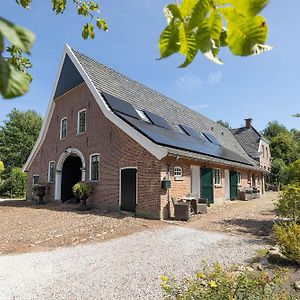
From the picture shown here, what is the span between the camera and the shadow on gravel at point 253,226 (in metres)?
9.37

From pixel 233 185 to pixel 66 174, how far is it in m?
12.3

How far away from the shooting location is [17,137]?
149ft

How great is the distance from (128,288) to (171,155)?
7.78 m

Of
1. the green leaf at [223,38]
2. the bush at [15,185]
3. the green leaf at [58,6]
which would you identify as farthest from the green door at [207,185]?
the bush at [15,185]

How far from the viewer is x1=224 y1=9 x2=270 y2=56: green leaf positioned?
767mm

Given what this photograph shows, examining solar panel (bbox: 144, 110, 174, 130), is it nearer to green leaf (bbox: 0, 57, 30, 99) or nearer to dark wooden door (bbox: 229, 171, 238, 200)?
dark wooden door (bbox: 229, 171, 238, 200)

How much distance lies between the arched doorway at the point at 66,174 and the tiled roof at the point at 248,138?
2064cm

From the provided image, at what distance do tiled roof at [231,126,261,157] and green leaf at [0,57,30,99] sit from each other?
32.9 metres

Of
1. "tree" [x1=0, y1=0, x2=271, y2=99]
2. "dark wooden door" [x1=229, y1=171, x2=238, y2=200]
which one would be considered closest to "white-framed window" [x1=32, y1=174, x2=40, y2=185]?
"dark wooden door" [x1=229, y1=171, x2=238, y2=200]

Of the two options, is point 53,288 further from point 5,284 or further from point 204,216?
point 204,216

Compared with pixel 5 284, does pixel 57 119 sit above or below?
above

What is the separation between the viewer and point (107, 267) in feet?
19.3

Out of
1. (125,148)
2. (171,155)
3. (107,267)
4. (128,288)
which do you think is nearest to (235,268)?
(128,288)

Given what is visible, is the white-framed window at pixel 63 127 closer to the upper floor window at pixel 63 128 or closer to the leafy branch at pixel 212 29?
the upper floor window at pixel 63 128
